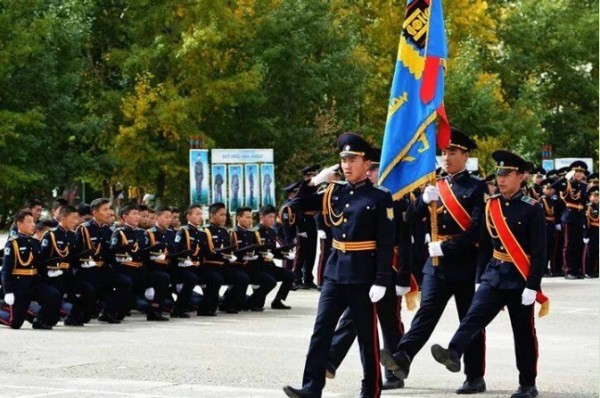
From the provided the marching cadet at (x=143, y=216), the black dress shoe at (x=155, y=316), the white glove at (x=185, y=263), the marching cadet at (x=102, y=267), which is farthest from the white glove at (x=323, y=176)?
the white glove at (x=185, y=263)

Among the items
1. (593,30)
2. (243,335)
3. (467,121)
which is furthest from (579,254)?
(593,30)

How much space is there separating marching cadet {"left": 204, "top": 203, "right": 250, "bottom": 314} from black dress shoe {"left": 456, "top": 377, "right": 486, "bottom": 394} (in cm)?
815

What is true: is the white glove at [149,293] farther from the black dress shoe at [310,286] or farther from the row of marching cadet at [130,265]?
the black dress shoe at [310,286]

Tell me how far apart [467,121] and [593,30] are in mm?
13219

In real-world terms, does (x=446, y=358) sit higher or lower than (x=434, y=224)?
lower

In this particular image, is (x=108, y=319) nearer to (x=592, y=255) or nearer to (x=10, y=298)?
(x=10, y=298)

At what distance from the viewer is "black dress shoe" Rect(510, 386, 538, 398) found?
11.5 m

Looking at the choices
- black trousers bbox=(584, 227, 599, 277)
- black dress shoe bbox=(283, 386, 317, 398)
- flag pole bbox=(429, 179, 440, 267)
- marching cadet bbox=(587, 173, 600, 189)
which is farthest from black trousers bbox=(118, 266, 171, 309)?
marching cadet bbox=(587, 173, 600, 189)

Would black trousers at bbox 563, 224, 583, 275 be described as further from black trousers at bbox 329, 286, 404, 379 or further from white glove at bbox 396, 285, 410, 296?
white glove at bbox 396, 285, 410, 296

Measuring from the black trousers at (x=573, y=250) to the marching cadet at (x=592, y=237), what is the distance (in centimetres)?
20

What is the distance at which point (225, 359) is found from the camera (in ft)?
46.9

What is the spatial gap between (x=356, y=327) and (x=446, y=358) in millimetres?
742

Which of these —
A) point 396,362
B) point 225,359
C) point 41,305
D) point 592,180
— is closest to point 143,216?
point 41,305

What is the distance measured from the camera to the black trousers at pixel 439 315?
1178cm
